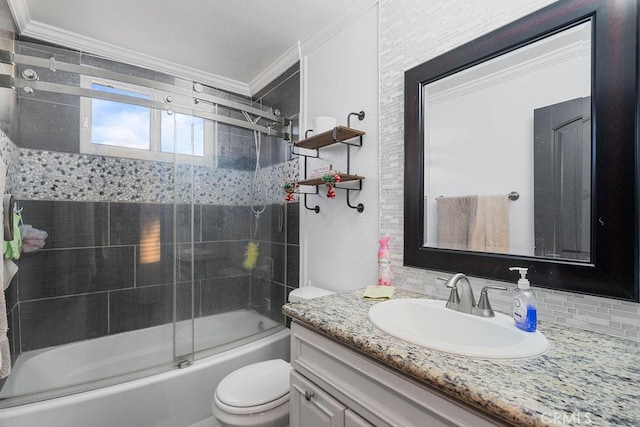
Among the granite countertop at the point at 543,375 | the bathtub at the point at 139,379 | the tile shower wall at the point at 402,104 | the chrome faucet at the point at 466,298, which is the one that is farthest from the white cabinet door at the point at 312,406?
the bathtub at the point at 139,379

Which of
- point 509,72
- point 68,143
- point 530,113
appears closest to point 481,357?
point 530,113

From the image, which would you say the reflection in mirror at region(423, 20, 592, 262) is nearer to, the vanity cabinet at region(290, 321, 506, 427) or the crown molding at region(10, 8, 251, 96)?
the vanity cabinet at region(290, 321, 506, 427)

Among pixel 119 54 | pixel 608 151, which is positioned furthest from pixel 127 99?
pixel 608 151

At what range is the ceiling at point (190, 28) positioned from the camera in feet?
5.65

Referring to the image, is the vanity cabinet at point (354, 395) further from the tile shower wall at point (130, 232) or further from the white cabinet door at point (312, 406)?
the tile shower wall at point (130, 232)

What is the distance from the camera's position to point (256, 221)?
2373 mm

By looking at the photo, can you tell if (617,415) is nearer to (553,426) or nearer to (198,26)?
(553,426)

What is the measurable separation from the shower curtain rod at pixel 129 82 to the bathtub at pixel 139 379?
1.46 metres

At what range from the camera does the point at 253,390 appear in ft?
4.51

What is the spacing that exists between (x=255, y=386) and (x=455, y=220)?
3.92 ft

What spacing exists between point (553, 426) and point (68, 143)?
2645 mm

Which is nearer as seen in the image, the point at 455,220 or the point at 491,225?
the point at 491,225

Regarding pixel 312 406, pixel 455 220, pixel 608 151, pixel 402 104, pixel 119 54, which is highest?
pixel 119 54

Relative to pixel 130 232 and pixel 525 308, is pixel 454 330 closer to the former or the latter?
pixel 525 308
